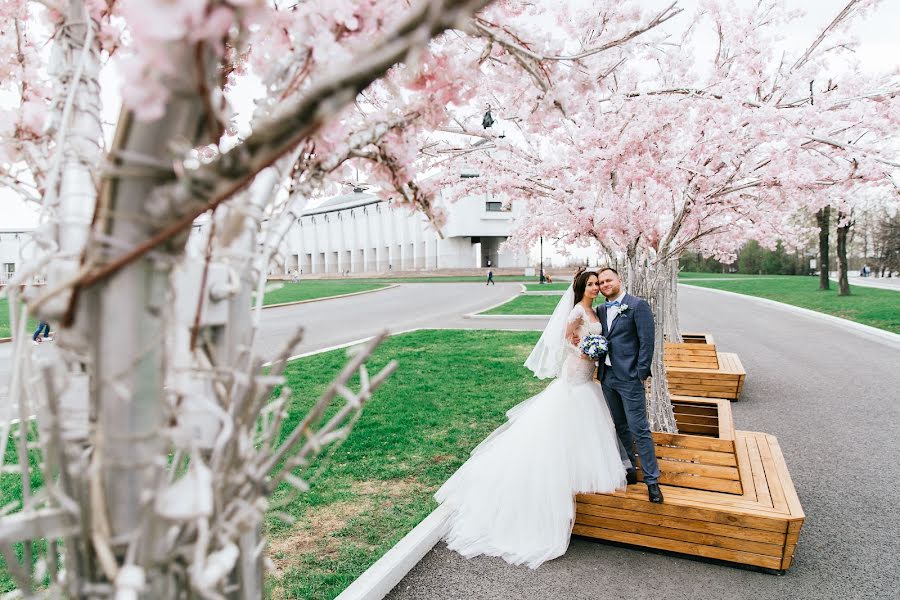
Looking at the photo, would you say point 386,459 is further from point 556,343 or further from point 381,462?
point 556,343

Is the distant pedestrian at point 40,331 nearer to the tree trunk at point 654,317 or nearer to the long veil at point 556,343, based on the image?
the long veil at point 556,343

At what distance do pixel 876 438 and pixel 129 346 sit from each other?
805 centimetres

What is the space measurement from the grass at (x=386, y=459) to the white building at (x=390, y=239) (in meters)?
46.0

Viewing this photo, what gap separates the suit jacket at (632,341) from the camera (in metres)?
4.22

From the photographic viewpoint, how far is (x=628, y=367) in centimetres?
425

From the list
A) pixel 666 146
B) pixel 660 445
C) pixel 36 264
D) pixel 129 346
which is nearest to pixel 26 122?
pixel 36 264

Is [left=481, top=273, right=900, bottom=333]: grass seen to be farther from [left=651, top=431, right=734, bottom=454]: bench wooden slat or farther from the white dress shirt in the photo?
the white dress shirt

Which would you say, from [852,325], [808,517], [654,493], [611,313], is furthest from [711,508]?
[852,325]

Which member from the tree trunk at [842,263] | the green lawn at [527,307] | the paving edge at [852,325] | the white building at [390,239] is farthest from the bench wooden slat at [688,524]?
the white building at [390,239]

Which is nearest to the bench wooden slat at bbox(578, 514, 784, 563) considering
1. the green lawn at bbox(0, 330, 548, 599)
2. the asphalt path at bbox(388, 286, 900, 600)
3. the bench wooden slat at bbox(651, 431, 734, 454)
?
the asphalt path at bbox(388, 286, 900, 600)

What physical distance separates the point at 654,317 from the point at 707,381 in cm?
357

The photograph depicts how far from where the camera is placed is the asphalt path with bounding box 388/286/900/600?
3.44 m

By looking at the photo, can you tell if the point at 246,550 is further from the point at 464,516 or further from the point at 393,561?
the point at 464,516

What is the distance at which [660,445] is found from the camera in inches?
186
